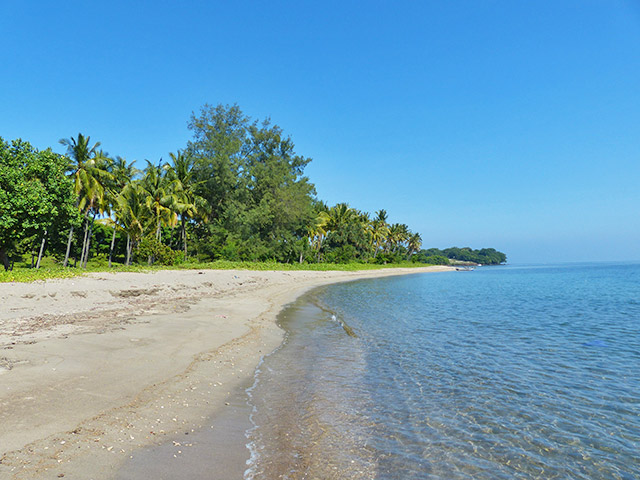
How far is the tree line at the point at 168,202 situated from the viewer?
2332 centimetres

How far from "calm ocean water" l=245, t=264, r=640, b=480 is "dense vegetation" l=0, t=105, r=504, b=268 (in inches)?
873

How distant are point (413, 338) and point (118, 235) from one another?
38353 millimetres

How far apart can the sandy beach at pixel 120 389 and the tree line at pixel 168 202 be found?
1424cm

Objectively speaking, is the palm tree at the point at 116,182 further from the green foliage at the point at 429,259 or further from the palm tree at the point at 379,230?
the green foliage at the point at 429,259

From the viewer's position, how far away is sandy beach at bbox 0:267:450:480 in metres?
3.76

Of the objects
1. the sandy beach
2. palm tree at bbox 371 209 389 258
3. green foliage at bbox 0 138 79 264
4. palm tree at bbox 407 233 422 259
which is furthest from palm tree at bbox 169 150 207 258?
palm tree at bbox 407 233 422 259

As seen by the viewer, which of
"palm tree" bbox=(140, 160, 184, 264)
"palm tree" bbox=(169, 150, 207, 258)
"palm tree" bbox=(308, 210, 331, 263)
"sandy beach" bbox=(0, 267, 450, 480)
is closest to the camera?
"sandy beach" bbox=(0, 267, 450, 480)

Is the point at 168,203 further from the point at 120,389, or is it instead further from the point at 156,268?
the point at 120,389

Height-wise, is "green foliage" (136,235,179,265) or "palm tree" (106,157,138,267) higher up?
"palm tree" (106,157,138,267)

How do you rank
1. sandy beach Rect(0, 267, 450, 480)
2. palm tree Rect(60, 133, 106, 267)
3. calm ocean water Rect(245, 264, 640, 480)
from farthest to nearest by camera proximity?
palm tree Rect(60, 133, 106, 267) < calm ocean water Rect(245, 264, 640, 480) < sandy beach Rect(0, 267, 450, 480)

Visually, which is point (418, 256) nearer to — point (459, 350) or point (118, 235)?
point (118, 235)

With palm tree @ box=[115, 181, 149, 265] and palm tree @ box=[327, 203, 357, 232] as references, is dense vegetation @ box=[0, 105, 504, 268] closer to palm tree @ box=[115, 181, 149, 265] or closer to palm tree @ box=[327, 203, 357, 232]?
palm tree @ box=[115, 181, 149, 265]

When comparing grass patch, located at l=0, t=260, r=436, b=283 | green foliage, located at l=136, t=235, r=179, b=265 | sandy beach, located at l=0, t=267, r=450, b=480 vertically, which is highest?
green foliage, located at l=136, t=235, r=179, b=265

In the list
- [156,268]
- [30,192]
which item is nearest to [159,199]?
[156,268]
